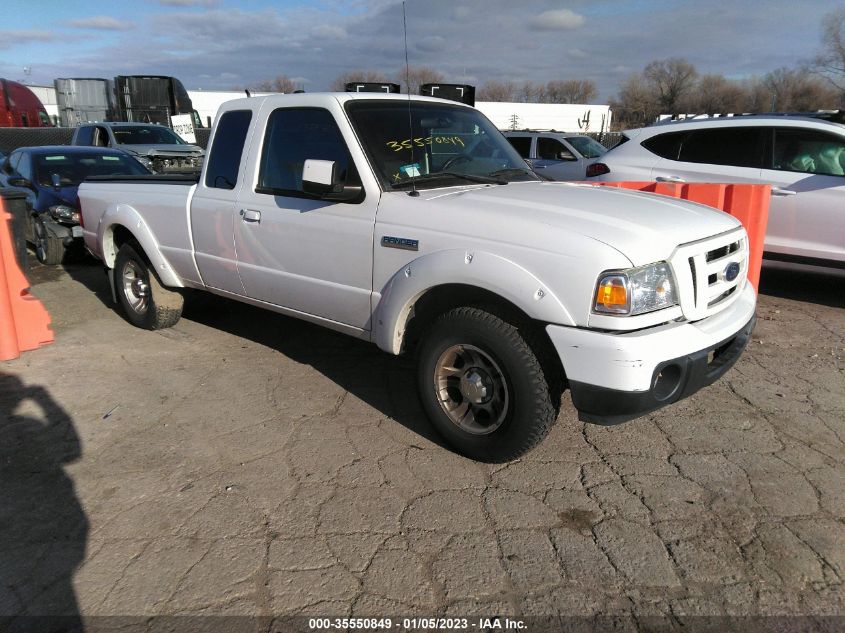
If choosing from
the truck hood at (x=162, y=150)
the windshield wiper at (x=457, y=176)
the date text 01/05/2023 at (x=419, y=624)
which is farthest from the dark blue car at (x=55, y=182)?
the date text 01/05/2023 at (x=419, y=624)

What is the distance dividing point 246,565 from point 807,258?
19.6 feet

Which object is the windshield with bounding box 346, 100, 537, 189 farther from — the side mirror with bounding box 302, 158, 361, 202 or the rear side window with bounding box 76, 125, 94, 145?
the rear side window with bounding box 76, 125, 94, 145

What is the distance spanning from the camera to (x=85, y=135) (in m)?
15.1

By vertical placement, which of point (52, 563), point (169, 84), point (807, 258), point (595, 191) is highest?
point (169, 84)

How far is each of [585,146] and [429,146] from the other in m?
10.2

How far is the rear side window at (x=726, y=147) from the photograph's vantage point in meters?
6.76

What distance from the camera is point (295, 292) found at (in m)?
4.23

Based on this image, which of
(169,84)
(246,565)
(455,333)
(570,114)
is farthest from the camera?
(570,114)

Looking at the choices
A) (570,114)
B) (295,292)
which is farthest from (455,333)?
(570,114)

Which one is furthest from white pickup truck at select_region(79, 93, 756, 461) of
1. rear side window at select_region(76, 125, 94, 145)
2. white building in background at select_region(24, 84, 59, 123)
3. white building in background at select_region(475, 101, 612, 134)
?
white building in background at select_region(475, 101, 612, 134)

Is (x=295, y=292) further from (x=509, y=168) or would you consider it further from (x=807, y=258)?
(x=807, y=258)

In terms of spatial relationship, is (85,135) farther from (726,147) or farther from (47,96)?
(47,96)

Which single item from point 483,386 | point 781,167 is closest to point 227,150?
point 483,386

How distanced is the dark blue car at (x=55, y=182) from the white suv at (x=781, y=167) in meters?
7.21
